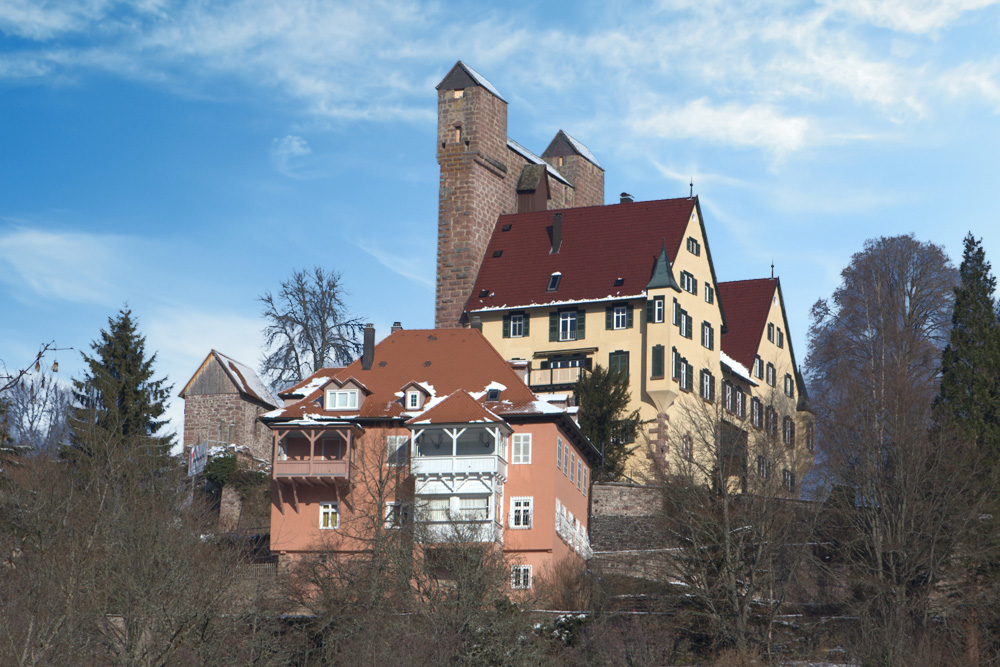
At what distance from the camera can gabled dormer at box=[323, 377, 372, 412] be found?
5397 centimetres

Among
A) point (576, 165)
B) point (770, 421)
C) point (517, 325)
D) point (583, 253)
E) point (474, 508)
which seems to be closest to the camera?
point (474, 508)

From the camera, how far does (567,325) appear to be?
62.8m

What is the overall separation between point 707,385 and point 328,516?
19.3 metres

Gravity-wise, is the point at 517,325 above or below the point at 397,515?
above

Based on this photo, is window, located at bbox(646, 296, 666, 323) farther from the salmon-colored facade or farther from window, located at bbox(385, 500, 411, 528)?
window, located at bbox(385, 500, 411, 528)

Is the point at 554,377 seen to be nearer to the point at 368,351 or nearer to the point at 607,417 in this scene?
the point at 607,417

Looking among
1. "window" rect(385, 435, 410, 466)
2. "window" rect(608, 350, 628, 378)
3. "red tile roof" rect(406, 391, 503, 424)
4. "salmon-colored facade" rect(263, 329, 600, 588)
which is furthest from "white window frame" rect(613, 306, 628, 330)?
"window" rect(385, 435, 410, 466)

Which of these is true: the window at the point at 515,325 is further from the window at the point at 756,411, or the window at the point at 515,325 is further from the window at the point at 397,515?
the window at the point at 397,515

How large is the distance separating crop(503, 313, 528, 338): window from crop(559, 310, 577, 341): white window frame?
5.18ft

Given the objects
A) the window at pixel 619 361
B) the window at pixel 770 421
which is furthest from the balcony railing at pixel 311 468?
the window at pixel 770 421

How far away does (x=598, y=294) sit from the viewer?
62438 mm

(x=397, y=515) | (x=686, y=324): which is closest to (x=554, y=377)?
(x=686, y=324)

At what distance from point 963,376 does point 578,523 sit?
14388 mm

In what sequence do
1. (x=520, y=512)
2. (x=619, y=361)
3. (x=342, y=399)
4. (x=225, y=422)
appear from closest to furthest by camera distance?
(x=520, y=512)
(x=342, y=399)
(x=619, y=361)
(x=225, y=422)
